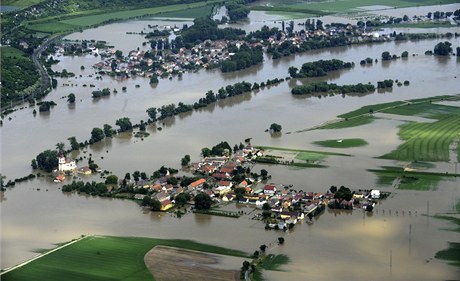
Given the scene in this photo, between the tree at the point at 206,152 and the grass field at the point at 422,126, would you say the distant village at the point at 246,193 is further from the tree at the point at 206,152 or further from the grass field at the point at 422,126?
the grass field at the point at 422,126

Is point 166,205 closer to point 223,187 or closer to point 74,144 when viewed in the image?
point 223,187

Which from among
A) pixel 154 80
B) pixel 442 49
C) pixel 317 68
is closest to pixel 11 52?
pixel 154 80

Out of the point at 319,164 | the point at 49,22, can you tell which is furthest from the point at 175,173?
the point at 49,22

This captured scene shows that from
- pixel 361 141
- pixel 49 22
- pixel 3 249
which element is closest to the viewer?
pixel 3 249

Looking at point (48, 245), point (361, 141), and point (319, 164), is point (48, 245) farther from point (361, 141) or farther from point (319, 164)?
point (361, 141)

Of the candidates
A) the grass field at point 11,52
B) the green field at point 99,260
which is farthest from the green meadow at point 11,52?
the green field at point 99,260
